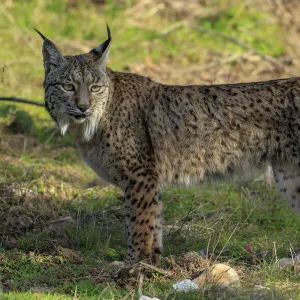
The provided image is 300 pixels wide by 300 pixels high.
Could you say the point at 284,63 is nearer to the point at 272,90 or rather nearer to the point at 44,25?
the point at 44,25

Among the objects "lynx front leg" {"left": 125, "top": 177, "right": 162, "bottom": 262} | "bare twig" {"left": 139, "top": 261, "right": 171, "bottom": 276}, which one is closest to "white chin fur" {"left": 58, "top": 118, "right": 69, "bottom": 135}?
"lynx front leg" {"left": 125, "top": 177, "right": 162, "bottom": 262}

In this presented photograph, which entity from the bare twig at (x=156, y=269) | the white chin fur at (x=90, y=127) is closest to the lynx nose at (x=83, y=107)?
the white chin fur at (x=90, y=127)

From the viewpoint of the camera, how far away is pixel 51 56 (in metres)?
6.45

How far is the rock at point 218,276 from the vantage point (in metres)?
5.29

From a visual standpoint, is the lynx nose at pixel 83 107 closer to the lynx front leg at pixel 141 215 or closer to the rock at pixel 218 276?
the lynx front leg at pixel 141 215

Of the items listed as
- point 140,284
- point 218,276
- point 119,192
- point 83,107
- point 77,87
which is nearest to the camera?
point 140,284

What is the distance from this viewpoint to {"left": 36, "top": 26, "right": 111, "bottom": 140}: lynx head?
6.18 meters

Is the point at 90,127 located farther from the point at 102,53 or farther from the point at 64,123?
the point at 102,53

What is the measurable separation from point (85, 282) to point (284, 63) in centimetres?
767

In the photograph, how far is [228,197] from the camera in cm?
794

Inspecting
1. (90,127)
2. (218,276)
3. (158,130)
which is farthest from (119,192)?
(218,276)

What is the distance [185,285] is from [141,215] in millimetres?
1121

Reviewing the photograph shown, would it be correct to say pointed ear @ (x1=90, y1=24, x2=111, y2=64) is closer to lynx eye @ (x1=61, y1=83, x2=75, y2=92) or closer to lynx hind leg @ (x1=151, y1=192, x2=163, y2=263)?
lynx eye @ (x1=61, y1=83, x2=75, y2=92)

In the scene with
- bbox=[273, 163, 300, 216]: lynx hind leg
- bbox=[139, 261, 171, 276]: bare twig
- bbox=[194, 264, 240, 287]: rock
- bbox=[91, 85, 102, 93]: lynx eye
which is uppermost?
bbox=[91, 85, 102, 93]: lynx eye
